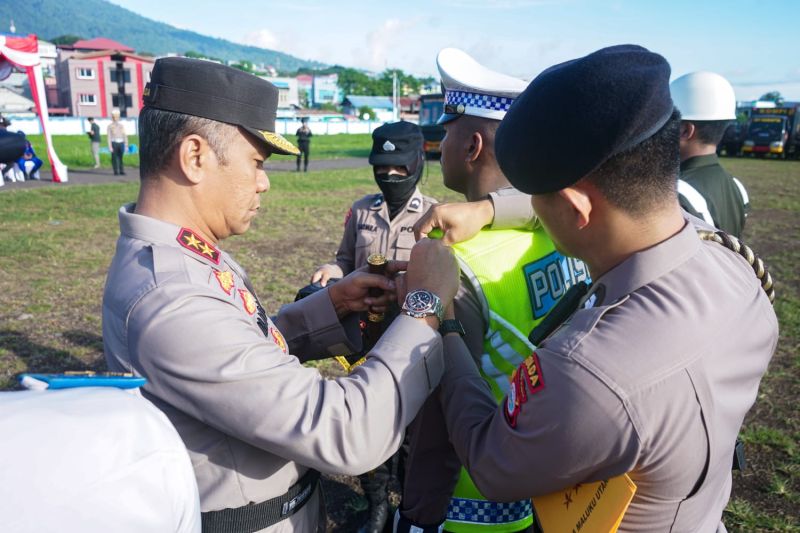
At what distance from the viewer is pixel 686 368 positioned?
3.67 ft

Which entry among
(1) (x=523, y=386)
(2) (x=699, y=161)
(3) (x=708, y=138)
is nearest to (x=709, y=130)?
(3) (x=708, y=138)

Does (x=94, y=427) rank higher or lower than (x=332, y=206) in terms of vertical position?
higher

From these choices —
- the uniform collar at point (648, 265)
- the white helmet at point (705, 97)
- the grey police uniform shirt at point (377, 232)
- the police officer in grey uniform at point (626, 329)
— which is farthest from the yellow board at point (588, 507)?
the white helmet at point (705, 97)

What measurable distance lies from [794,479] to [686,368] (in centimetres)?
341

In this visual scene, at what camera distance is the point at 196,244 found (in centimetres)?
162

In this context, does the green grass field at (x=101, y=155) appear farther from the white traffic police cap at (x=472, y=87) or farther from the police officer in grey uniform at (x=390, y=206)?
the white traffic police cap at (x=472, y=87)

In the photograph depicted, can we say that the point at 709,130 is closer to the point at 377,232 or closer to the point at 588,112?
the point at 377,232

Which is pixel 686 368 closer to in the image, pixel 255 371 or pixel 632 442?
pixel 632 442

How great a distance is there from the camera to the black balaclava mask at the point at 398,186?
4.29 meters

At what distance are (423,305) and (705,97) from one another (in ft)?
10.5

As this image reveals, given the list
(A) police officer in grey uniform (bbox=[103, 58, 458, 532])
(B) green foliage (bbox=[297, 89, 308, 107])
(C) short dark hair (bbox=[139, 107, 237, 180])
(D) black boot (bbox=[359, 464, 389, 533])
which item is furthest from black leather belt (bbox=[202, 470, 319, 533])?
(B) green foliage (bbox=[297, 89, 308, 107])

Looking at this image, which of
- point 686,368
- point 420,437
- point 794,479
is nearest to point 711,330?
point 686,368

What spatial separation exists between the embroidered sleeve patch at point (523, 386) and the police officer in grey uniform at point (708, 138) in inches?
114

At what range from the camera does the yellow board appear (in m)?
1.17
